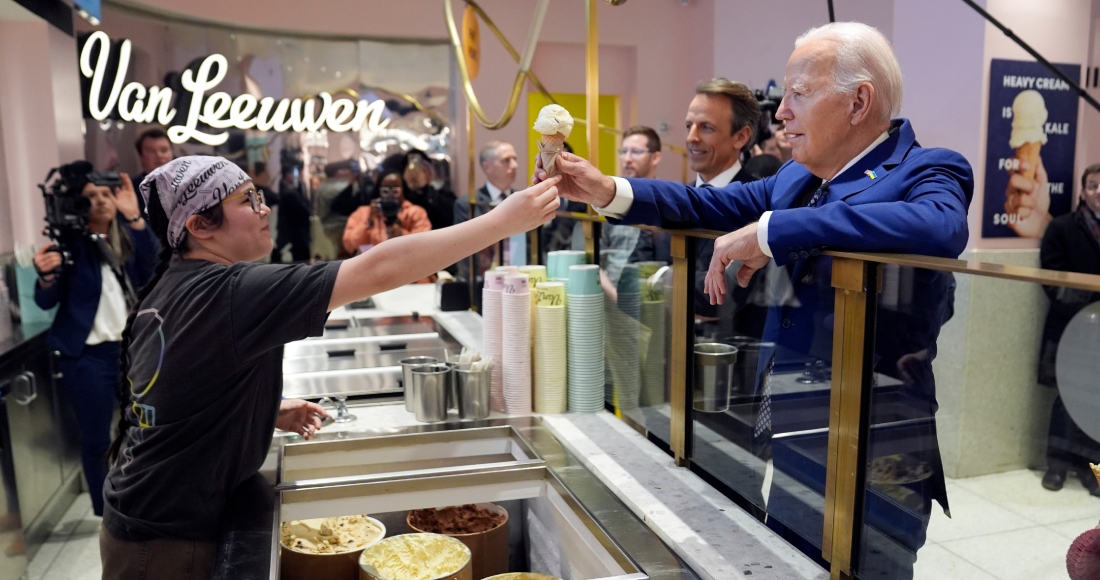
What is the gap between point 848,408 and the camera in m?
1.12

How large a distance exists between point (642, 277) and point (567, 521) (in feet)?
1.91

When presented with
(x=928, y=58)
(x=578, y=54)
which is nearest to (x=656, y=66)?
(x=578, y=54)

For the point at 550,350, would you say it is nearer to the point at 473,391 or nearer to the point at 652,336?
the point at 473,391

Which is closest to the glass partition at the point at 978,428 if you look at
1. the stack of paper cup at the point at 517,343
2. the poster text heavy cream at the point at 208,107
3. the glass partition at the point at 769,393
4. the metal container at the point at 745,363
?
the glass partition at the point at 769,393

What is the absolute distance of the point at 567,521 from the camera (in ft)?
5.32

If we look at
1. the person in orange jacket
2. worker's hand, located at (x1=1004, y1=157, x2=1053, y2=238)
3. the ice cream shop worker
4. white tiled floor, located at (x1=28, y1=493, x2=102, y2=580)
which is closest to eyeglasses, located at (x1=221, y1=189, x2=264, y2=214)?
the ice cream shop worker

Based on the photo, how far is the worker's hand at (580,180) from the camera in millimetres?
1621

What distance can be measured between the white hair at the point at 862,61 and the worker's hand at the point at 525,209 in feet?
1.73

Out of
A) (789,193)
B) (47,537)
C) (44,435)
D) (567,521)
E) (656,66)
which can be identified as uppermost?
(656,66)

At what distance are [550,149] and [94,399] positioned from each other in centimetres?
340

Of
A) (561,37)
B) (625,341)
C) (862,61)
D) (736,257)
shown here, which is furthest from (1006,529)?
(561,37)

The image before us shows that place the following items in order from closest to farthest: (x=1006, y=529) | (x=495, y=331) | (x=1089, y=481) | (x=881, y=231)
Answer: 1. (x=1089, y=481)
2. (x=1006, y=529)
3. (x=881, y=231)
4. (x=495, y=331)

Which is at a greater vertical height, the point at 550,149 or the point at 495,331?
the point at 550,149

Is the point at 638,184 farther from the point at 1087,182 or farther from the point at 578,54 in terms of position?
the point at 578,54
